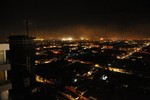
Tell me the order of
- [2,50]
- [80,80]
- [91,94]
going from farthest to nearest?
[80,80]
[91,94]
[2,50]

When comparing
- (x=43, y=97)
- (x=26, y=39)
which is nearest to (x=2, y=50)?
(x=43, y=97)

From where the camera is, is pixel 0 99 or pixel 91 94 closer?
pixel 0 99

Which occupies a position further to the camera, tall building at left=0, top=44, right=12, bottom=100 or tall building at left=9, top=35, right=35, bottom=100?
tall building at left=9, top=35, right=35, bottom=100

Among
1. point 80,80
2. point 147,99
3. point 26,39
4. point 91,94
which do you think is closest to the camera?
point 147,99

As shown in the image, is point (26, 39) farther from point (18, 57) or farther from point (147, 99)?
point (147, 99)

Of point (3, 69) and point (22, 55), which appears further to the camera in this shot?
point (22, 55)

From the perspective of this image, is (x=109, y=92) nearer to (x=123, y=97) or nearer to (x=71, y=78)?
(x=123, y=97)

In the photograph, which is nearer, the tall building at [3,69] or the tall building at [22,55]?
the tall building at [3,69]

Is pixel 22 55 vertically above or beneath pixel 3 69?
beneath

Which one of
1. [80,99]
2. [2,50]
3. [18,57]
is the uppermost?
[2,50]

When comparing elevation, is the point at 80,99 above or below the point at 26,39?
below
